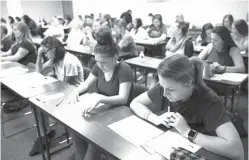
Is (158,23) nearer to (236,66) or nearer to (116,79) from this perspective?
(236,66)

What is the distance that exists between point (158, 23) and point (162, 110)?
4.24 m

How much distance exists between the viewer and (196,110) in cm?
122

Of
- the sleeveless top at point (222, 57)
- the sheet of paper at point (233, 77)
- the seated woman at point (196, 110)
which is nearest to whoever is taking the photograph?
the seated woman at point (196, 110)

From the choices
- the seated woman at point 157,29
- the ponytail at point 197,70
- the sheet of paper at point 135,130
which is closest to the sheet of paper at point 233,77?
the ponytail at point 197,70

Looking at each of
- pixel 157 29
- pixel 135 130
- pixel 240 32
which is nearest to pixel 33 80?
pixel 135 130

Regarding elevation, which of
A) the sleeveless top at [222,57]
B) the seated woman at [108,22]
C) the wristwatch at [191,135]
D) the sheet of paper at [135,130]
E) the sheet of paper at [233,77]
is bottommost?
the sheet of paper at [233,77]

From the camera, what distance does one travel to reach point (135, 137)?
121cm

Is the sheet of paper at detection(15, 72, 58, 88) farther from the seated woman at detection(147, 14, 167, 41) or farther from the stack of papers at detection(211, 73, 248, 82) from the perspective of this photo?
the seated woman at detection(147, 14, 167, 41)

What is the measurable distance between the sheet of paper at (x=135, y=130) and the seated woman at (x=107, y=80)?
0.27 meters

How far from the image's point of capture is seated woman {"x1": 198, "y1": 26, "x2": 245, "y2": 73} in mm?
2393

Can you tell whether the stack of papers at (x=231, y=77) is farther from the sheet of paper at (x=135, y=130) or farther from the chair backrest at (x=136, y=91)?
the sheet of paper at (x=135, y=130)

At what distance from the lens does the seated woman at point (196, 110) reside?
1.04 metres

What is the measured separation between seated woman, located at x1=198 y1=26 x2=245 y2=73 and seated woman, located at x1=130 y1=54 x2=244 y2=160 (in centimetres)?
131

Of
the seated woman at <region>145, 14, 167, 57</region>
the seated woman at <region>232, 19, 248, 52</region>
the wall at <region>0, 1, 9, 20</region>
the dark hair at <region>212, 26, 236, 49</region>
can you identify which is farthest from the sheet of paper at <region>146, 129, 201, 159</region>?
the wall at <region>0, 1, 9, 20</region>
